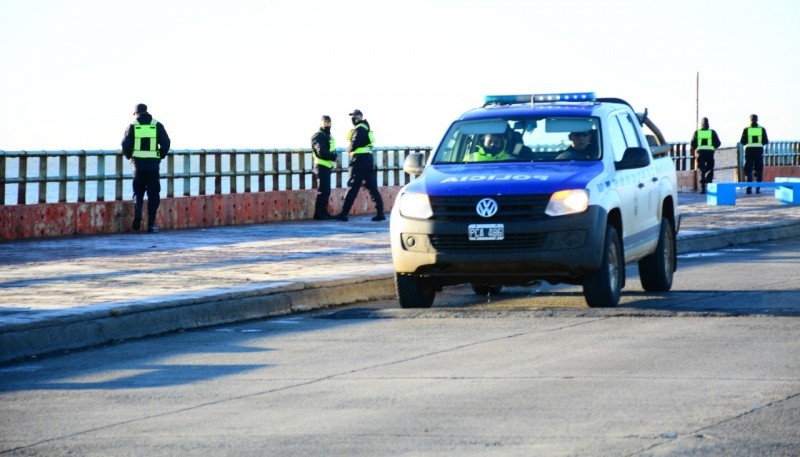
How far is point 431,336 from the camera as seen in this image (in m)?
12.6

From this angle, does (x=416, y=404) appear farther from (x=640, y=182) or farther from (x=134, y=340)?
(x=640, y=182)

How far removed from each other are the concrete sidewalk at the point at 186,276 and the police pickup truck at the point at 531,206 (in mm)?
1514

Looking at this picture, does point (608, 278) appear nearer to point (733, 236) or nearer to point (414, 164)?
point (414, 164)

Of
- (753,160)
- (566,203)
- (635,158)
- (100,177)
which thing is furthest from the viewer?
(753,160)

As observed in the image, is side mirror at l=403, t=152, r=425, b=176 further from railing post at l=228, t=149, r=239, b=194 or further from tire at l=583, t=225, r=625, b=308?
railing post at l=228, t=149, r=239, b=194

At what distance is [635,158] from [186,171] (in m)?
15.2

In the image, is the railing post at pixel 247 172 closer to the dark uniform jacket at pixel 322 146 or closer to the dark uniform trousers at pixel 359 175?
the dark uniform jacket at pixel 322 146

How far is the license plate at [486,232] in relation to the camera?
45.8 feet

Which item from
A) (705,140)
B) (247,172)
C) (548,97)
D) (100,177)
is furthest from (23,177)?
(705,140)

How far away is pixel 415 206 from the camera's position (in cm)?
1441

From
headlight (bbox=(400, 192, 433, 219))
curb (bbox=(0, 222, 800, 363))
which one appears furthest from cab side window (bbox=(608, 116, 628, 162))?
curb (bbox=(0, 222, 800, 363))

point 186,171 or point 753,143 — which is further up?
point 753,143

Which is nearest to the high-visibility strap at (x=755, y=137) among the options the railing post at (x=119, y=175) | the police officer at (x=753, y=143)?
the police officer at (x=753, y=143)

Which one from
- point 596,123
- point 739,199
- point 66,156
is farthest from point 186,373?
point 739,199
